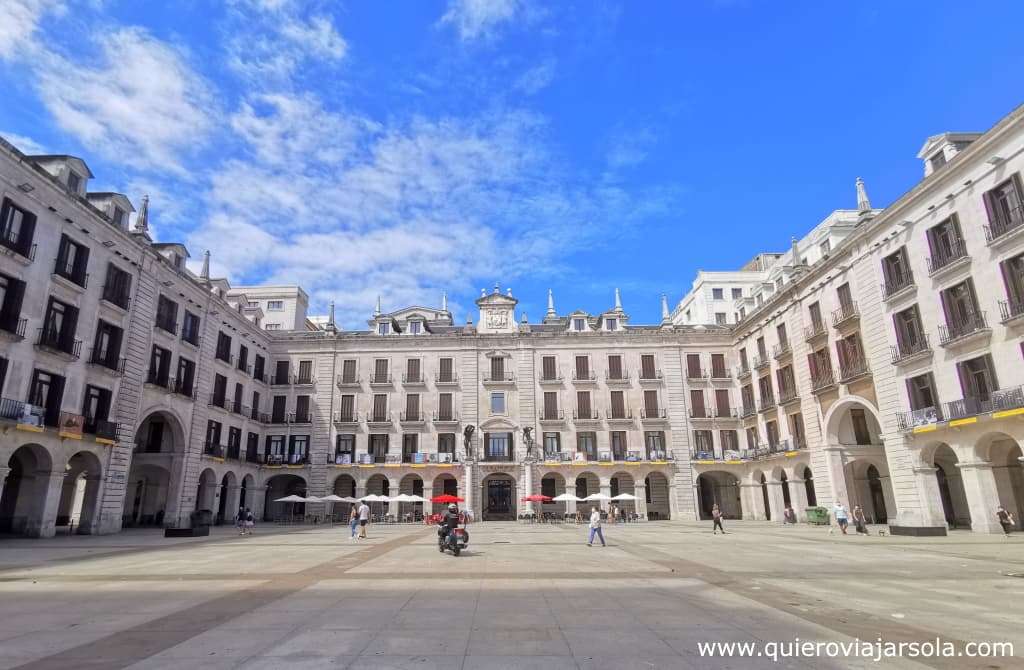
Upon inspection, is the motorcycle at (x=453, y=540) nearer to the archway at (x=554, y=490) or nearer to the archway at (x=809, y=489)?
the archway at (x=809, y=489)

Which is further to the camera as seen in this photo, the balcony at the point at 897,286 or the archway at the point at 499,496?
the archway at the point at 499,496

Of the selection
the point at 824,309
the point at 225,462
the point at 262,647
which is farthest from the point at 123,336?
the point at 824,309

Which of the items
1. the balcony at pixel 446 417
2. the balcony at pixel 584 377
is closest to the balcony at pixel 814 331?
the balcony at pixel 584 377

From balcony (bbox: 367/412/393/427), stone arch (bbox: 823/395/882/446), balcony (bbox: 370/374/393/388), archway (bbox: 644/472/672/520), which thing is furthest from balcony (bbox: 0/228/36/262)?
archway (bbox: 644/472/672/520)

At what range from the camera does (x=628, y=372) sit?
49344 millimetres

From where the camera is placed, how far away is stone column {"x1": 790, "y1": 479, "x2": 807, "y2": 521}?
3744cm

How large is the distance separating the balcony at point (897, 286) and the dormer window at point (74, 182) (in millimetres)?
41499

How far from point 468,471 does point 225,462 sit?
18.1 m

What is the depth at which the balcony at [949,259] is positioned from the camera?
25703 mm

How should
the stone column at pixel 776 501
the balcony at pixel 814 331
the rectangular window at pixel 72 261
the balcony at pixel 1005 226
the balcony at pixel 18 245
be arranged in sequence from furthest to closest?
the stone column at pixel 776 501 → the balcony at pixel 814 331 → the rectangular window at pixel 72 261 → the balcony at pixel 18 245 → the balcony at pixel 1005 226

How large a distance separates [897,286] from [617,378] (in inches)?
921

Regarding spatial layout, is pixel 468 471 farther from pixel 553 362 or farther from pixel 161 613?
pixel 161 613

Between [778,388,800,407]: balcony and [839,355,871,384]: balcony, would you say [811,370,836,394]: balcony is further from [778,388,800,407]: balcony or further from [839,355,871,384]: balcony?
[778,388,800,407]: balcony

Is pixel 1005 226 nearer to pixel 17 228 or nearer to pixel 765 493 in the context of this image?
pixel 765 493
